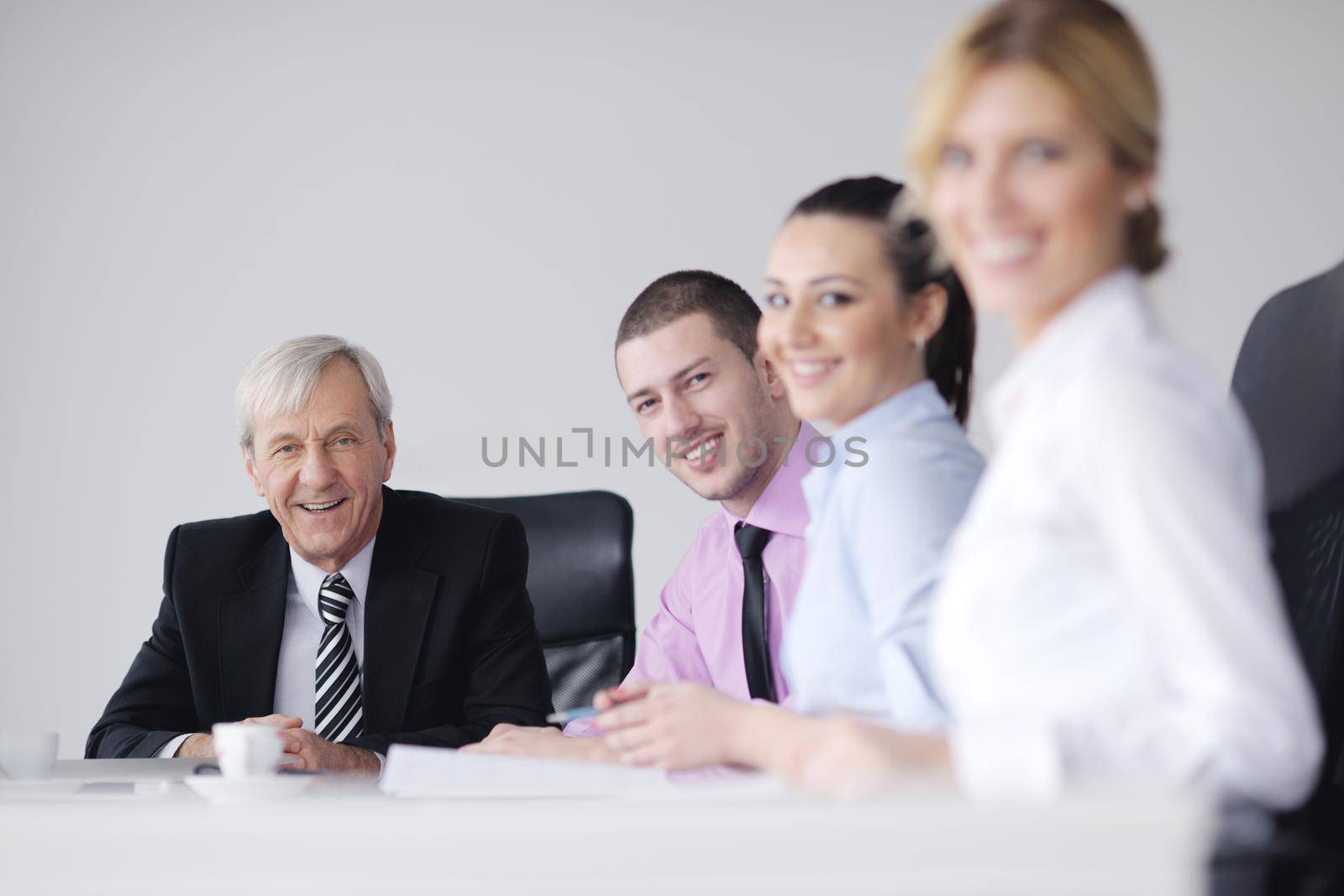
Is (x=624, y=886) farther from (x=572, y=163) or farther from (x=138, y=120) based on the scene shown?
(x=138, y=120)

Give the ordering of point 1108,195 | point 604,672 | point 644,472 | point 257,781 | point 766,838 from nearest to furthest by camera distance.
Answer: point 766,838
point 1108,195
point 257,781
point 604,672
point 644,472

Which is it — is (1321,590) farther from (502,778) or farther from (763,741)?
(502,778)

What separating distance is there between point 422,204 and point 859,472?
3089 mm

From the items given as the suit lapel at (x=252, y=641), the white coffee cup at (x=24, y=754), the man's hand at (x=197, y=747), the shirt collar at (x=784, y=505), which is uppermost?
the shirt collar at (x=784, y=505)

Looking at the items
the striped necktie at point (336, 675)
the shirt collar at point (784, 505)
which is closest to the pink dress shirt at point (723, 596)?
the shirt collar at point (784, 505)

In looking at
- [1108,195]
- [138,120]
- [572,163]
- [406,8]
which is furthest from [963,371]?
[138,120]

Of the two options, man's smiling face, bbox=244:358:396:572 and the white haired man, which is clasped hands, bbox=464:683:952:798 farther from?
man's smiling face, bbox=244:358:396:572

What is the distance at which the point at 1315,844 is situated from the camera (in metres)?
0.91

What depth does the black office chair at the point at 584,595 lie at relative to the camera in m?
2.77

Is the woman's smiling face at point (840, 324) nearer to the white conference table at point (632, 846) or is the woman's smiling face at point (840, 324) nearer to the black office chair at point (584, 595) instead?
the white conference table at point (632, 846)

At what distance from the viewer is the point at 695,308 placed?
7.85ft

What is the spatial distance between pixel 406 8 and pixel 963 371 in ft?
10.3

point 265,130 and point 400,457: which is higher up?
point 265,130

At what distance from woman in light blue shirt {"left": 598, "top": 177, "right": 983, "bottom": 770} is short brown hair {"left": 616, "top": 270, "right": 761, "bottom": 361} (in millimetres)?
818
